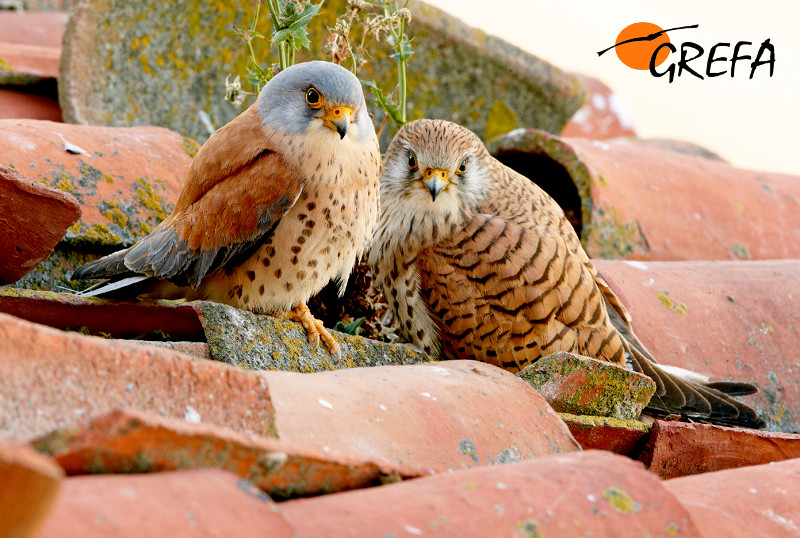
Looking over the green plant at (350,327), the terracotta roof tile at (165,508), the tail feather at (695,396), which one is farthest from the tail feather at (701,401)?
the terracotta roof tile at (165,508)

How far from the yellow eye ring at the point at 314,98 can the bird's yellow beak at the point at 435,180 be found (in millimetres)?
551

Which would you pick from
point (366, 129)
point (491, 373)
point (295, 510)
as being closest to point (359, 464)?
point (295, 510)

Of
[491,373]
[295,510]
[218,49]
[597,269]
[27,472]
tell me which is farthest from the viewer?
[218,49]

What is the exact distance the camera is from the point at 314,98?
251cm

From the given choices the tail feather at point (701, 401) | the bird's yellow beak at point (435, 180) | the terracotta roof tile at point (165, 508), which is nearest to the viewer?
the terracotta roof tile at point (165, 508)

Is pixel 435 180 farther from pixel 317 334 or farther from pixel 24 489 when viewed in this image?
pixel 24 489

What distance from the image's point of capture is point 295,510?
0.98 m

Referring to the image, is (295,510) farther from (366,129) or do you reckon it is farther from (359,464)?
(366,129)

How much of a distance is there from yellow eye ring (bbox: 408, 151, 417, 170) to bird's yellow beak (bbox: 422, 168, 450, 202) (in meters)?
0.05

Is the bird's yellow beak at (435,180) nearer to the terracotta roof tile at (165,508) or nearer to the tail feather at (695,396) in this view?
the tail feather at (695,396)

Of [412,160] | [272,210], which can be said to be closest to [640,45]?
[412,160]

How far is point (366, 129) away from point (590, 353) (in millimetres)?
960

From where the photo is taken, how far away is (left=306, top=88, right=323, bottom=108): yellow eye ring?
2.49 m

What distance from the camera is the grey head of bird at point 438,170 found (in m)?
2.93
